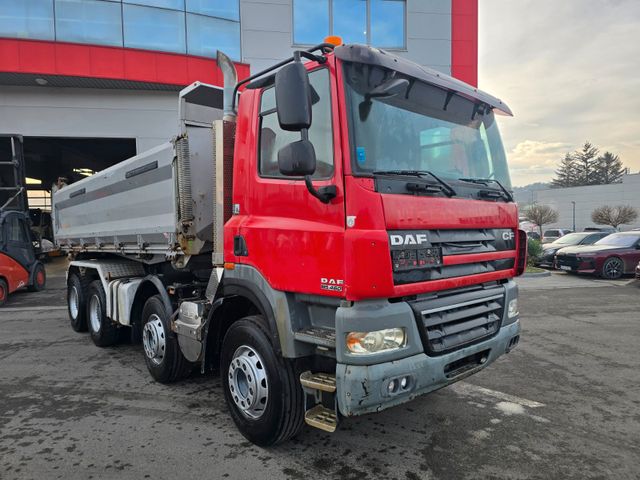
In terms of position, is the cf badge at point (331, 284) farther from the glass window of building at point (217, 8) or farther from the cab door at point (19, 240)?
the glass window of building at point (217, 8)

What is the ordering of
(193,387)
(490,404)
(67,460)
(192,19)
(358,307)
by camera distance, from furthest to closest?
1. (192,19)
2. (193,387)
3. (490,404)
4. (67,460)
5. (358,307)

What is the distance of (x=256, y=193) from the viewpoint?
11.5 feet

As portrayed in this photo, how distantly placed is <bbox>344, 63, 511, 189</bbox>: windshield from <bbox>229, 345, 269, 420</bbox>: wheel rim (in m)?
1.67

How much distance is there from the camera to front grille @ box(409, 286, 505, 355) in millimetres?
2977

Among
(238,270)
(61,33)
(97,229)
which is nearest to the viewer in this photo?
(238,270)

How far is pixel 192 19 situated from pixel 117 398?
13.8 metres

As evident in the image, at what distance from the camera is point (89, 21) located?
45.5ft

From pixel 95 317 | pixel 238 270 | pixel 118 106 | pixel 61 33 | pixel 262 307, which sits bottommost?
pixel 95 317

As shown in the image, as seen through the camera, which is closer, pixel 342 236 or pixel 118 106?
pixel 342 236

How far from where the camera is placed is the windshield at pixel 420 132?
2.96 m

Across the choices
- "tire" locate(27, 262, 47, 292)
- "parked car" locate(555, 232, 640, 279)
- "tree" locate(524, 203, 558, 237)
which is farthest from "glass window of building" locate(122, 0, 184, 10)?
"tree" locate(524, 203, 558, 237)

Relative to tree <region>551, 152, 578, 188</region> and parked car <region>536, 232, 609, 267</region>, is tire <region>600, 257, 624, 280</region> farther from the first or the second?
tree <region>551, 152, 578, 188</region>

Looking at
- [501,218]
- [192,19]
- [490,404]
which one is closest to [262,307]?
[501,218]

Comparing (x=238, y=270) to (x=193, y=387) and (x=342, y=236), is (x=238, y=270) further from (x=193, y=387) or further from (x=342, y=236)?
(x=193, y=387)
